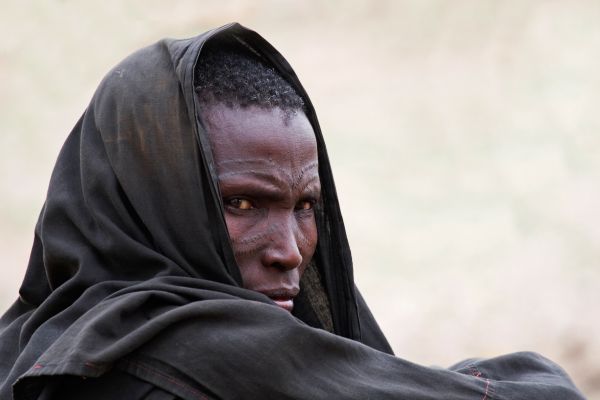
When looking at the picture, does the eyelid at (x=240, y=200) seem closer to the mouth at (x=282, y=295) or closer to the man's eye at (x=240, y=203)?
the man's eye at (x=240, y=203)

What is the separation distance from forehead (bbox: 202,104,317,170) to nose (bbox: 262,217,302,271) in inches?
6.0

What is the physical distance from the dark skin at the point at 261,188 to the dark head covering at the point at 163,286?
0.09 m

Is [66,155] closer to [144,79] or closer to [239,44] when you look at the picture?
[144,79]

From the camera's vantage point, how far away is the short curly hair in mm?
3143

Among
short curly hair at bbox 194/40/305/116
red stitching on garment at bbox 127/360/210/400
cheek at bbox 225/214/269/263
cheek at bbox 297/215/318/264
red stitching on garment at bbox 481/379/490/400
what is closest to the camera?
red stitching on garment at bbox 127/360/210/400

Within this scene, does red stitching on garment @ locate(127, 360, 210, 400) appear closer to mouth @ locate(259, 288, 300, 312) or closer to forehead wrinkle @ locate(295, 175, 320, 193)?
mouth @ locate(259, 288, 300, 312)

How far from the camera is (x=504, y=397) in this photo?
9.50 ft

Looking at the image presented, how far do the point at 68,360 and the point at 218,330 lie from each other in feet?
1.02

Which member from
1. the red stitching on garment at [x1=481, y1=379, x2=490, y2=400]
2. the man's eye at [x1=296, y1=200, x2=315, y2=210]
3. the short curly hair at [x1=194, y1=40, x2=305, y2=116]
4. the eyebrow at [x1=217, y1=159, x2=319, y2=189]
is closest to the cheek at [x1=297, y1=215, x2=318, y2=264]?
the man's eye at [x1=296, y1=200, x2=315, y2=210]

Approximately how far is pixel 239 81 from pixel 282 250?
44cm

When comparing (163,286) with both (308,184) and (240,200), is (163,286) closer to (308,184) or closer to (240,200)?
(240,200)

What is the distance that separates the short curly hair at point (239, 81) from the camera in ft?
10.3

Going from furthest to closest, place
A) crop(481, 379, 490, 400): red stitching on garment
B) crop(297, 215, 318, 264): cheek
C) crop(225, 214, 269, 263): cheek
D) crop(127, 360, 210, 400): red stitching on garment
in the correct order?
1. crop(297, 215, 318, 264): cheek
2. crop(225, 214, 269, 263): cheek
3. crop(481, 379, 490, 400): red stitching on garment
4. crop(127, 360, 210, 400): red stitching on garment

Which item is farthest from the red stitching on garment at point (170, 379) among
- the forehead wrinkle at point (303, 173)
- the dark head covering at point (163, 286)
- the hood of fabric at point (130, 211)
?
the forehead wrinkle at point (303, 173)
